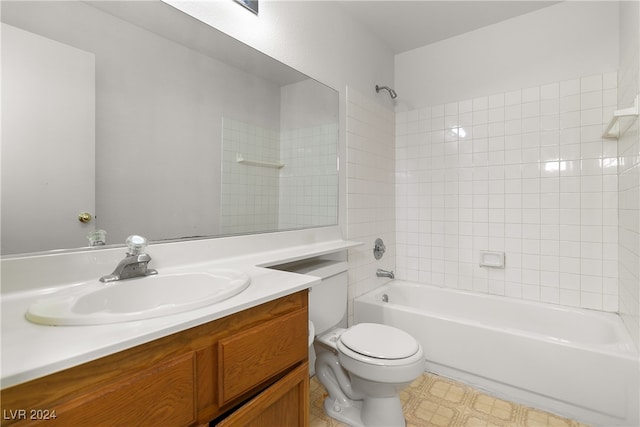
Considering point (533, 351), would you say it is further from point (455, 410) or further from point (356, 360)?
point (356, 360)

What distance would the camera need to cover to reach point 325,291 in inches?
65.0

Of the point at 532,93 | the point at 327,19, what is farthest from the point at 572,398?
the point at 327,19

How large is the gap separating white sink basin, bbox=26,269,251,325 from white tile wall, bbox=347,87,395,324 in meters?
1.22

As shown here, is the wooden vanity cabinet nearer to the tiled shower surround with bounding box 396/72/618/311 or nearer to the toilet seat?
the toilet seat

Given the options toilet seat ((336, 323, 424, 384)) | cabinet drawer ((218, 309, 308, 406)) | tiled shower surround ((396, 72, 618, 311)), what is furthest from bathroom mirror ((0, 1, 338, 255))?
tiled shower surround ((396, 72, 618, 311))

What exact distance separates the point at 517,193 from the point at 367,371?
1679 millimetres

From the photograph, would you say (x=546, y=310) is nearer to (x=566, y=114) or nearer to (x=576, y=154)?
(x=576, y=154)

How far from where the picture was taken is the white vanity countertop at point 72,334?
50 centimetres

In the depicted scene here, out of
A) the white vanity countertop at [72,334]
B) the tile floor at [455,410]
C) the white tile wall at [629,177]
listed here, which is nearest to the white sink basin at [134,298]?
the white vanity countertop at [72,334]

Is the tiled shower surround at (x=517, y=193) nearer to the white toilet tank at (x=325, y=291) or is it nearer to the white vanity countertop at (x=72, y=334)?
the white toilet tank at (x=325, y=291)

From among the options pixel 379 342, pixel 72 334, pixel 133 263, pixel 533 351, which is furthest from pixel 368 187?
pixel 72 334

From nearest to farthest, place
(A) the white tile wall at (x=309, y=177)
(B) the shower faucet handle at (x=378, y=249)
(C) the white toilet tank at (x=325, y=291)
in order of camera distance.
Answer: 1. (C) the white toilet tank at (x=325, y=291)
2. (A) the white tile wall at (x=309, y=177)
3. (B) the shower faucet handle at (x=378, y=249)

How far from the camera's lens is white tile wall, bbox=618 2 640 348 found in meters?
1.47

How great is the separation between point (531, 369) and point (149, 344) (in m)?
1.83
